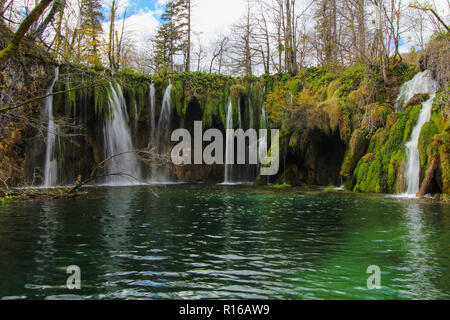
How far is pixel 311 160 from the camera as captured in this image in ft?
70.5

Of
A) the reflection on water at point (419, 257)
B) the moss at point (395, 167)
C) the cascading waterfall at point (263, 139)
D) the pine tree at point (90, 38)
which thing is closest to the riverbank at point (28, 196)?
the pine tree at point (90, 38)

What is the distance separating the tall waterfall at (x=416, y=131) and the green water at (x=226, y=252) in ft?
12.5

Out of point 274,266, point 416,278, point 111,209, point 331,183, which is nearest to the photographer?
point 416,278

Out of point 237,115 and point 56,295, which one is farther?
point 237,115

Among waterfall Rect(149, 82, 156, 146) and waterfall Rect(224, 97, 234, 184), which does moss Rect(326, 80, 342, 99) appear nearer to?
waterfall Rect(224, 97, 234, 184)

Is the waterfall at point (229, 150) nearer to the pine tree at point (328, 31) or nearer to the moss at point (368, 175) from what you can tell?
the pine tree at point (328, 31)

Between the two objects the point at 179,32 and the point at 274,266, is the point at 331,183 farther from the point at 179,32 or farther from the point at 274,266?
the point at 179,32

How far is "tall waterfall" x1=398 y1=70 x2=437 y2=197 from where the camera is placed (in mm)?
14227

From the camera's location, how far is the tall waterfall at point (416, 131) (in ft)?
46.7

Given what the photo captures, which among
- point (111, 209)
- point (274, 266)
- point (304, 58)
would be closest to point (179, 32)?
point (304, 58)

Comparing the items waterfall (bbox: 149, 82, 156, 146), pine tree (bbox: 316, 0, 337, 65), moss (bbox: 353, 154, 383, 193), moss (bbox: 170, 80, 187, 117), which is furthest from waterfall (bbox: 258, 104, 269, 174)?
waterfall (bbox: 149, 82, 156, 146)
